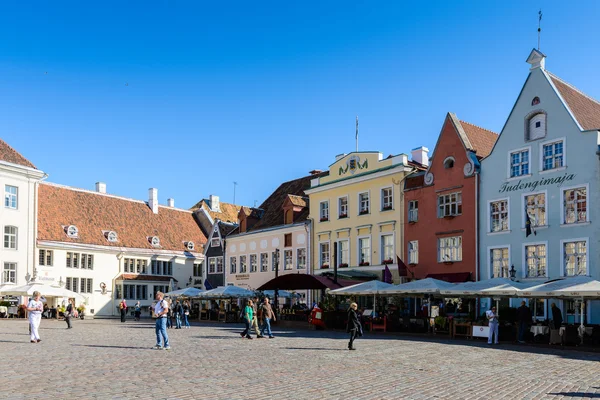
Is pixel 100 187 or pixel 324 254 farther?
pixel 100 187

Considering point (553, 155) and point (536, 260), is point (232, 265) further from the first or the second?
point (553, 155)

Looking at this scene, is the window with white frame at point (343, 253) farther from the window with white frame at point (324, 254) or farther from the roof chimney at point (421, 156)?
the roof chimney at point (421, 156)

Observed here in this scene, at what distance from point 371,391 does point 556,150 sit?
74.1 feet

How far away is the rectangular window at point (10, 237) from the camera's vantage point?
1962 inches

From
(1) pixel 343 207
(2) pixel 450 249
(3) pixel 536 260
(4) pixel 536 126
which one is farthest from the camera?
(1) pixel 343 207

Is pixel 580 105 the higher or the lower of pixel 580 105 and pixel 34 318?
the higher

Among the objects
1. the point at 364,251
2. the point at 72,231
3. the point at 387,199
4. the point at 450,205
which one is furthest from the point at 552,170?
the point at 72,231

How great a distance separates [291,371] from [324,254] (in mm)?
29599

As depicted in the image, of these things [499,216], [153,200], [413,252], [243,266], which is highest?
[153,200]

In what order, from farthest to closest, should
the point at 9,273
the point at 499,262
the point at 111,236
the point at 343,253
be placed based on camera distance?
the point at 111,236 < the point at 9,273 < the point at 343,253 < the point at 499,262

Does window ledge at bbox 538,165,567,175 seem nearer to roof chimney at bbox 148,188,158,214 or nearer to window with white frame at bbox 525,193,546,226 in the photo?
window with white frame at bbox 525,193,546,226

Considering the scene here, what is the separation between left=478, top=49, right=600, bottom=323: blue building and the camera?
2964 centimetres

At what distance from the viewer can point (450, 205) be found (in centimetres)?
3575

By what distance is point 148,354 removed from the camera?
18.3m
